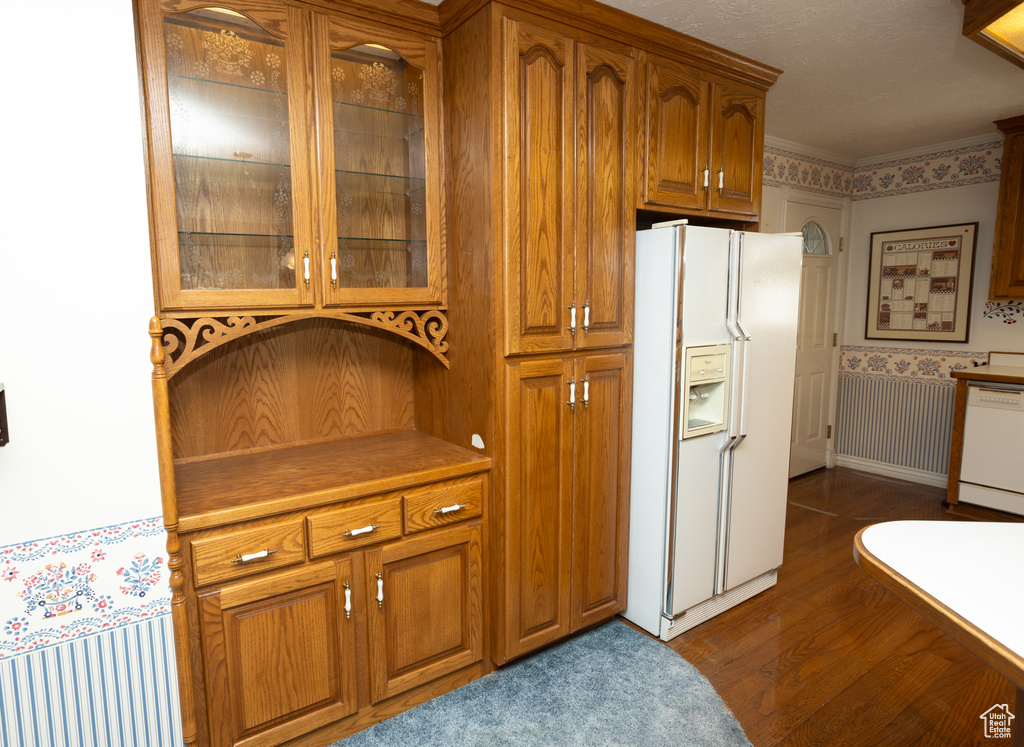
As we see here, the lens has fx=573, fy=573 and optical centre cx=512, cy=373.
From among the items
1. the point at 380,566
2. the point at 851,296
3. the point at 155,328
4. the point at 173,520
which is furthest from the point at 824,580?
the point at 155,328

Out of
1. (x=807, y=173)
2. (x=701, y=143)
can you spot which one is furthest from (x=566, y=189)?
(x=807, y=173)

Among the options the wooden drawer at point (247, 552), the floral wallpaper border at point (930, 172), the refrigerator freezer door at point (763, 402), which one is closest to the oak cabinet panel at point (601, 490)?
the refrigerator freezer door at point (763, 402)

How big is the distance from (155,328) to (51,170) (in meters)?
0.42

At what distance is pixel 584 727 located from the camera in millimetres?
1968

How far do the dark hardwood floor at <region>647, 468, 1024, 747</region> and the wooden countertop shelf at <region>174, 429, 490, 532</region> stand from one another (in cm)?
133

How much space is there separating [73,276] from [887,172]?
530cm

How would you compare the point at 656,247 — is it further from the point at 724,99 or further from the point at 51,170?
the point at 51,170

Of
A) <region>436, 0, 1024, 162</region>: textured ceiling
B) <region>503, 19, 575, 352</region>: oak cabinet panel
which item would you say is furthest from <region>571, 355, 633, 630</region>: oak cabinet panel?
<region>436, 0, 1024, 162</region>: textured ceiling

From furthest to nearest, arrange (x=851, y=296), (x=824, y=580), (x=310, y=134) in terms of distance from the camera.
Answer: (x=851, y=296) < (x=824, y=580) < (x=310, y=134)

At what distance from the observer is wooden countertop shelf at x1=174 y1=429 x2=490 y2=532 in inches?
66.8

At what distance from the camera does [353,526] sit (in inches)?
73.4

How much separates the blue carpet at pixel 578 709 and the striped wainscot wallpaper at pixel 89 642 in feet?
2.19

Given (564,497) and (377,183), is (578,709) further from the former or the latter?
(377,183)

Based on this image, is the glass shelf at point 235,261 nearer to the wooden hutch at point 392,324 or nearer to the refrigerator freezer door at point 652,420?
the wooden hutch at point 392,324
